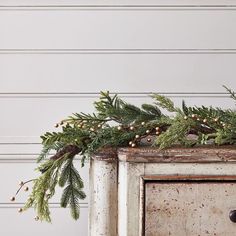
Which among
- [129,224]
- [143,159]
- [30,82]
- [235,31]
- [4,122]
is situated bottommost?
[129,224]

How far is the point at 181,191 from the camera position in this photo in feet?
2.75

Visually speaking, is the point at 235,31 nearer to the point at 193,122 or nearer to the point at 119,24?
the point at 119,24

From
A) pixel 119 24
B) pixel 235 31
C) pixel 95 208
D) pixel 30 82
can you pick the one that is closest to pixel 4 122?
pixel 30 82

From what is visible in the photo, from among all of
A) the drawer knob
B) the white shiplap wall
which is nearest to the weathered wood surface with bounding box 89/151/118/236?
the drawer knob

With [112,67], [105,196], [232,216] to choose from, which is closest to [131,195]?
[105,196]

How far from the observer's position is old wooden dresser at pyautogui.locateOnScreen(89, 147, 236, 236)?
0.84m

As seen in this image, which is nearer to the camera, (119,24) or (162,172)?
(162,172)

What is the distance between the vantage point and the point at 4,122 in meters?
1.35

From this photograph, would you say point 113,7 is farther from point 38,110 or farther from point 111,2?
point 38,110

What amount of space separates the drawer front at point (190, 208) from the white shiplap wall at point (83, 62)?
0.53m

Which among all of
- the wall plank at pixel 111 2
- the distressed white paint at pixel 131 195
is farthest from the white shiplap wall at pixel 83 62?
the distressed white paint at pixel 131 195

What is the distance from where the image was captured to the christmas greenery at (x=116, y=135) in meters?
0.89

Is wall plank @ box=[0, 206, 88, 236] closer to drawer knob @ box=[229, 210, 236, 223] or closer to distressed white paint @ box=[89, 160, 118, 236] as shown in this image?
distressed white paint @ box=[89, 160, 118, 236]

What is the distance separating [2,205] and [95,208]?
0.52m
